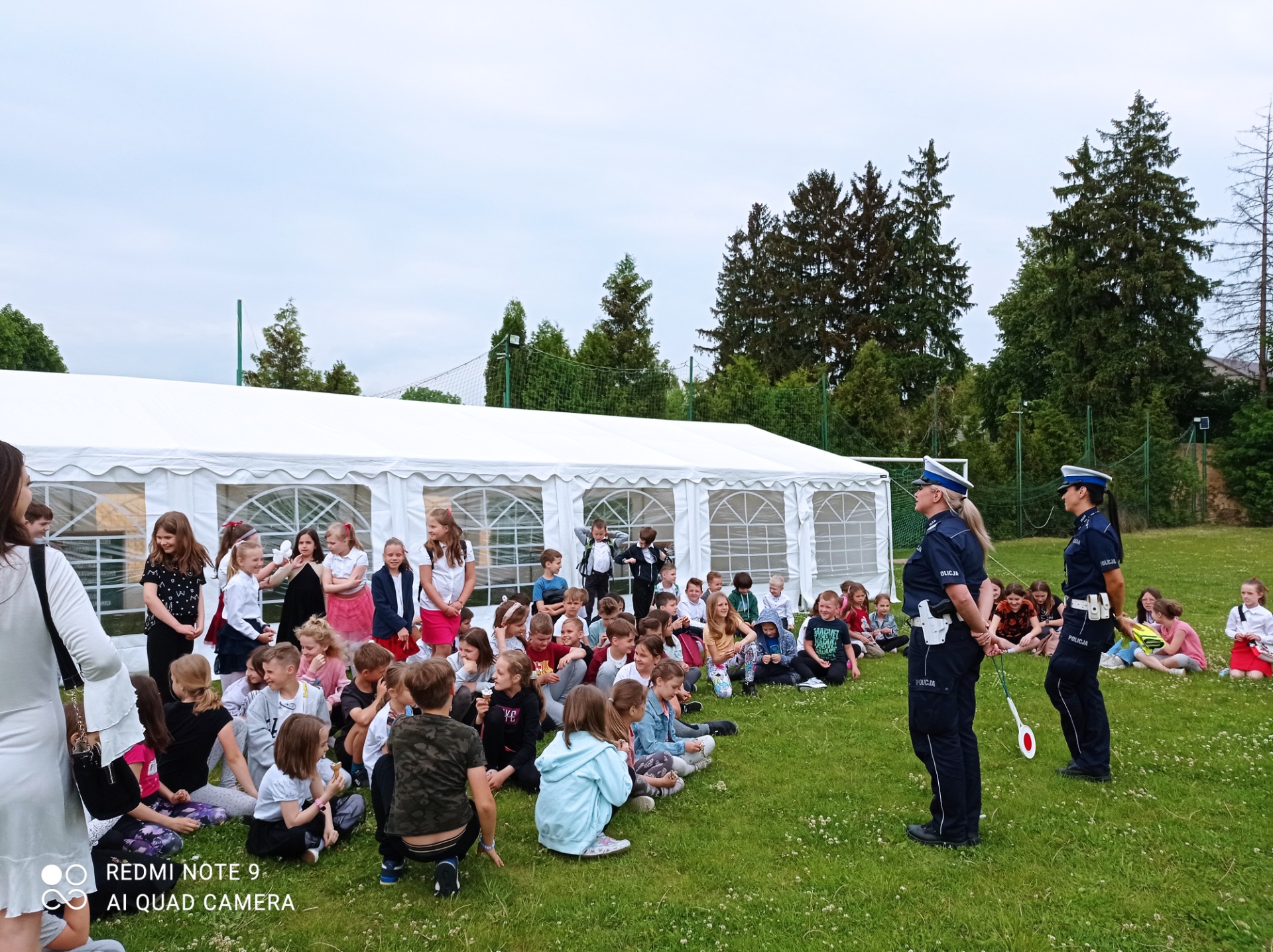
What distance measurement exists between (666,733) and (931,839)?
71.1 inches

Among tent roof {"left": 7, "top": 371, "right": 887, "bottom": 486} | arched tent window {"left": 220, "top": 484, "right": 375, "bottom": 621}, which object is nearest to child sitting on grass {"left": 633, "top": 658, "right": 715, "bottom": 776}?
arched tent window {"left": 220, "top": 484, "right": 375, "bottom": 621}

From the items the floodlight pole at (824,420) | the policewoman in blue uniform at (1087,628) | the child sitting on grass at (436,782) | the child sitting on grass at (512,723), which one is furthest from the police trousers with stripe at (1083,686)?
the floodlight pole at (824,420)

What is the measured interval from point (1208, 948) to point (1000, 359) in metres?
42.0

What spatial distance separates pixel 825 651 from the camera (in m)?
8.19

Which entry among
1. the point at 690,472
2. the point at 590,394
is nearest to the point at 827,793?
the point at 690,472

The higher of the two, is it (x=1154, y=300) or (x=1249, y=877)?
A: (x=1154, y=300)

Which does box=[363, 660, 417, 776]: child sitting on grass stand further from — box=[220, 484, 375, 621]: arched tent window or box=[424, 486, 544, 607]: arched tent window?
box=[424, 486, 544, 607]: arched tent window

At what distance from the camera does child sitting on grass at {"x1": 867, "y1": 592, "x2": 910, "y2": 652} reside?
9.81m

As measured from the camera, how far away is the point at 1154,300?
3353 centimetres

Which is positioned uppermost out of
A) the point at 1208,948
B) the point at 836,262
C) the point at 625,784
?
the point at 836,262

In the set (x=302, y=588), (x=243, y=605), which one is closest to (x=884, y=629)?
(x=302, y=588)

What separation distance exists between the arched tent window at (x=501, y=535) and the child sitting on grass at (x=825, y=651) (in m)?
3.14

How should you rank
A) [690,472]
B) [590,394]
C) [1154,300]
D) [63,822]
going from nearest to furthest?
1. [63,822]
2. [690,472]
3. [590,394]
4. [1154,300]

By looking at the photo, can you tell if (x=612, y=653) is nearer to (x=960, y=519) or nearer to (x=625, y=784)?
(x=625, y=784)
